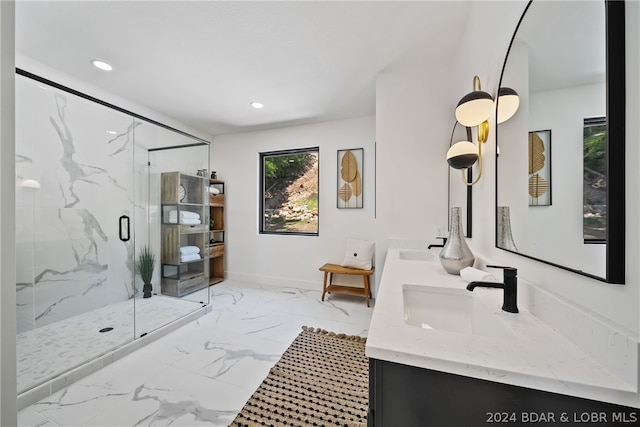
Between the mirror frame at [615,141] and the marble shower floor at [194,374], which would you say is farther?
the marble shower floor at [194,374]

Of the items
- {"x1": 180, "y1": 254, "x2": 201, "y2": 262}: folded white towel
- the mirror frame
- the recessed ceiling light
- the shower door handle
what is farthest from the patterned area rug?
the recessed ceiling light

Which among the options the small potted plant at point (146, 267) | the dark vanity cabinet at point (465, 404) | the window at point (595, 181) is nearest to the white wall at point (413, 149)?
the window at point (595, 181)

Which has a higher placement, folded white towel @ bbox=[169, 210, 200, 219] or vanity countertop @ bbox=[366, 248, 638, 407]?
folded white towel @ bbox=[169, 210, 200, 219]

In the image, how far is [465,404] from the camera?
0.53 meters

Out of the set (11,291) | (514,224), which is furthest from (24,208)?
(514,224)

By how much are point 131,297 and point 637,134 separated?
3.81m

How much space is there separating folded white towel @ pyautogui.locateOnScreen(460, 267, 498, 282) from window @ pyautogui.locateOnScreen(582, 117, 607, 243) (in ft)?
1.53

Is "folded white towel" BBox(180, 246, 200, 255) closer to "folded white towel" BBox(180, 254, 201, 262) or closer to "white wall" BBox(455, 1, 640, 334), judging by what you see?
"folded white towel" BBox(180, 254, 201, 262)

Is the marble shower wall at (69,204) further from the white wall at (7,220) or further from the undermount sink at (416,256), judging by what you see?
the undermount sink at (416,256)

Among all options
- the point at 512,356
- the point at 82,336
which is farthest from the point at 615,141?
the point at 82,336

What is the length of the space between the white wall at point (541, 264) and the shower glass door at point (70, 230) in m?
2.74

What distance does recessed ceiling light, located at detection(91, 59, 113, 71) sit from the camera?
2.13 m

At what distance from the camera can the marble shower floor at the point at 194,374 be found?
1.32 metres

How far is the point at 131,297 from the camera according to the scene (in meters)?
2.72
